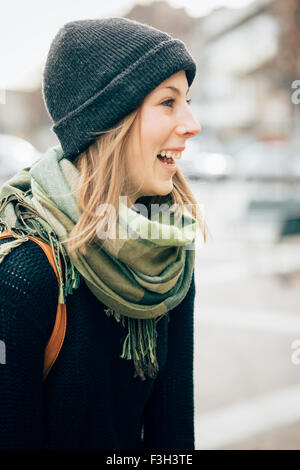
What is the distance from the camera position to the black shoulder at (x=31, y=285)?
132 centimetres

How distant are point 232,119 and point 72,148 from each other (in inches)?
1581

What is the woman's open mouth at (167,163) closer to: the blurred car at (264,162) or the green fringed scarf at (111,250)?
the green fringed scarf at (111,250)

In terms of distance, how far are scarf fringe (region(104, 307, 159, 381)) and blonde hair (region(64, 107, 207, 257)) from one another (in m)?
0.29

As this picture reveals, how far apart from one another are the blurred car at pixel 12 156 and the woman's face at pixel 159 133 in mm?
8142

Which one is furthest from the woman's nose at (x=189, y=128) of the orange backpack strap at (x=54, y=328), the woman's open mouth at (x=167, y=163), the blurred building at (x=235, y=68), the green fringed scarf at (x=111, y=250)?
the blurred building at (x=235, y=68)

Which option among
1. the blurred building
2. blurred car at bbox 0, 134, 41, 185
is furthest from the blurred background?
the blurred building

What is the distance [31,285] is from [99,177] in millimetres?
417

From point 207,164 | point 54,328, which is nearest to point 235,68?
point 207,164

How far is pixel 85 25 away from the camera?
1.56m

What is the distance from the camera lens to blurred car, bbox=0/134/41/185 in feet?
32.9

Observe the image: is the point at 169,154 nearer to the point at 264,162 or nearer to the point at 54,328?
the point at 54,328

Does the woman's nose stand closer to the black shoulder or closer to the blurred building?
the black shoulder

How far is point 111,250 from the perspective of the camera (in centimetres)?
152
